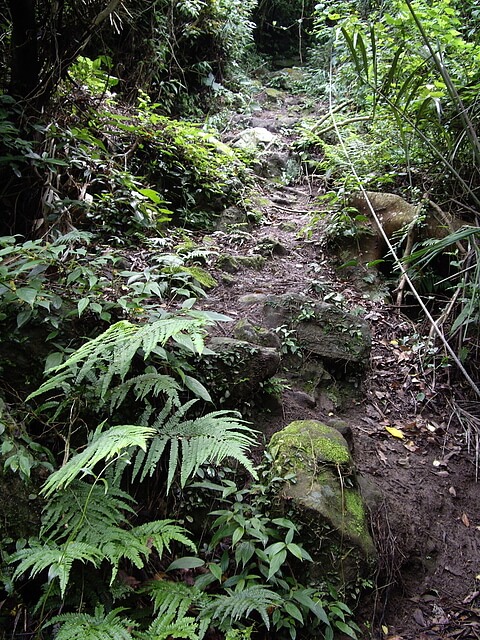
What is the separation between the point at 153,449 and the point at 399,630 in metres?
1.82

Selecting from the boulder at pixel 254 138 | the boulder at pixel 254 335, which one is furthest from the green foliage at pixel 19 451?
the boulder at pixel 254 138

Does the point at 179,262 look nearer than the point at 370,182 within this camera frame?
Yes

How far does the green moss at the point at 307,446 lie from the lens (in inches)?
95.0

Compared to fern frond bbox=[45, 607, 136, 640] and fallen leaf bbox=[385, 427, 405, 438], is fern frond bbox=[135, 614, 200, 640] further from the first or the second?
fallen leaf bbox=[385, 427, 405, 438]

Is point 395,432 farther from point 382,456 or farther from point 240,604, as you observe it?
point 240,604

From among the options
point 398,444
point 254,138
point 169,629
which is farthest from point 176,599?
point 254,138

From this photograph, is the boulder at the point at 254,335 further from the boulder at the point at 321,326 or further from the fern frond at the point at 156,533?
the fern frond at the point at 156,533

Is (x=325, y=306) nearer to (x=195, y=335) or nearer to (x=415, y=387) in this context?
(x=415, y=387)

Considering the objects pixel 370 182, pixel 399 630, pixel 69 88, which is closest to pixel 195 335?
pixel 399 630

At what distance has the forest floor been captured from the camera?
7.88 feet

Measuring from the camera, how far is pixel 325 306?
148 inches

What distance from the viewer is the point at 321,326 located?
365 centimetres

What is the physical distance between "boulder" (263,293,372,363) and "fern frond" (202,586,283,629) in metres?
2.05

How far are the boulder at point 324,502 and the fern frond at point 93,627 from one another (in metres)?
1.02
